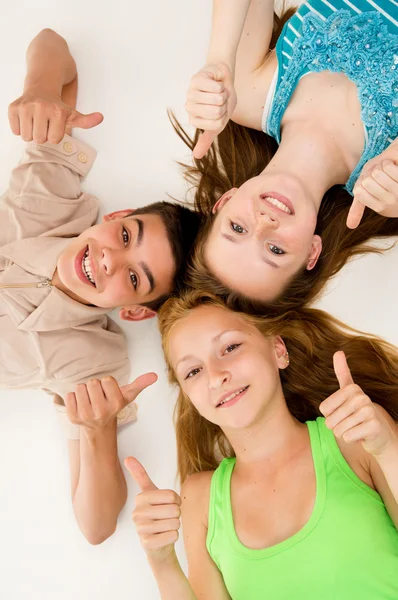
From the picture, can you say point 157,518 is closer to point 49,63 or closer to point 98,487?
point 98,487

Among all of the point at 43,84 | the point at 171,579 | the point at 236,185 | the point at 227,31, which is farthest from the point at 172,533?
the point at 43,84

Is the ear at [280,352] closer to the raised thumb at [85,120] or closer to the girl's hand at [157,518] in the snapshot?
the girl's hand at [157,518]

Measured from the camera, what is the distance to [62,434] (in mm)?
1799

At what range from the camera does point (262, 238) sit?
137 centimetres

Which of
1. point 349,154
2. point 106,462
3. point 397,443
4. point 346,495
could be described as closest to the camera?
point 397,443

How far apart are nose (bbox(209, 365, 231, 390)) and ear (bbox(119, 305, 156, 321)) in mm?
348

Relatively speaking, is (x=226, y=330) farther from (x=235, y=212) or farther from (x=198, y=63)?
(x=198, y=63)

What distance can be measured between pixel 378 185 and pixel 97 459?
934 millimetres

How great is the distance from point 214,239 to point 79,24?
0.86 meters

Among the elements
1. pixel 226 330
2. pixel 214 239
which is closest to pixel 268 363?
pixel 226 330

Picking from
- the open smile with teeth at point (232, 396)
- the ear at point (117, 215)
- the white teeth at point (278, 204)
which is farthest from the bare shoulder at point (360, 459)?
the ear at point (117, 215)

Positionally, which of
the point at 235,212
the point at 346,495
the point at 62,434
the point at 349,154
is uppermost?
the point at 349,154

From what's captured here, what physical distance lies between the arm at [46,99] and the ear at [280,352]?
674mm

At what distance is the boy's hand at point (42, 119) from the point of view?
1599 mm
